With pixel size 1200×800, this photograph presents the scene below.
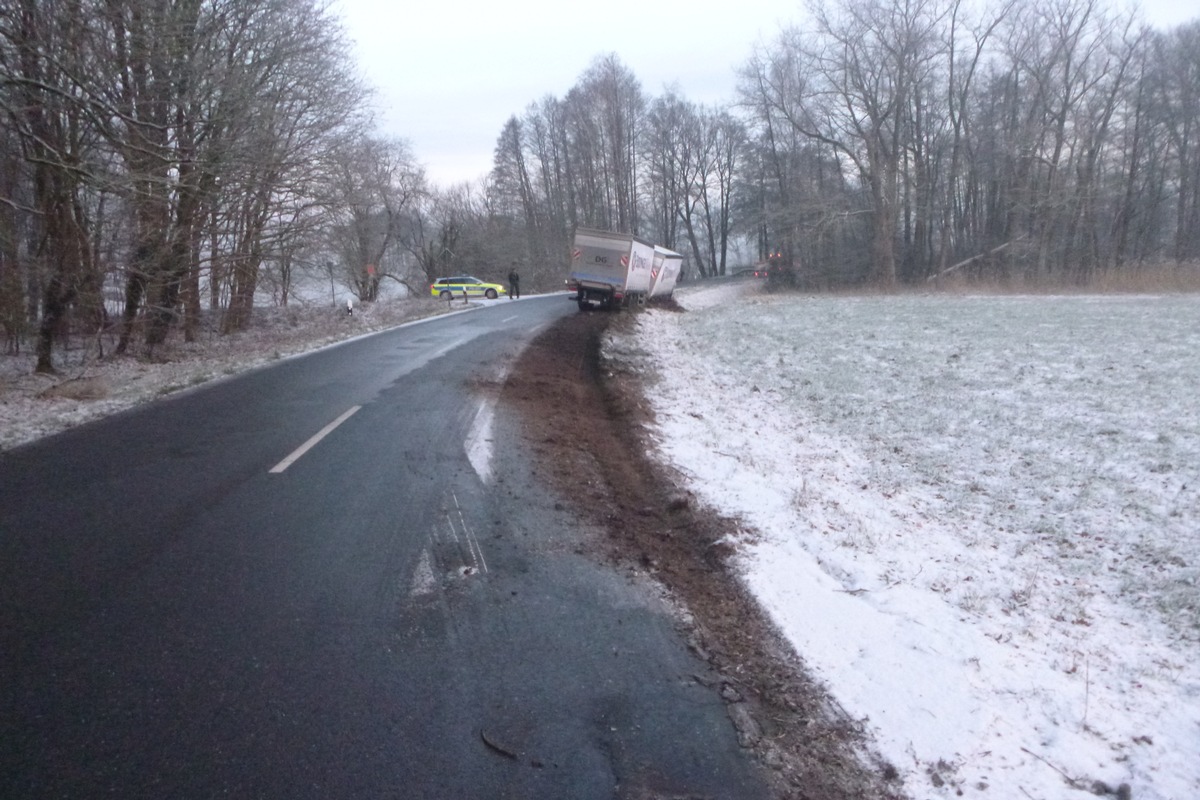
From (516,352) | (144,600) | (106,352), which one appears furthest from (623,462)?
(106,352)

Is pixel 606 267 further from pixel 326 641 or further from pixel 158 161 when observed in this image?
pixel 326 641

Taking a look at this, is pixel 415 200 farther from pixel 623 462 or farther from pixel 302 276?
pixel 623 462

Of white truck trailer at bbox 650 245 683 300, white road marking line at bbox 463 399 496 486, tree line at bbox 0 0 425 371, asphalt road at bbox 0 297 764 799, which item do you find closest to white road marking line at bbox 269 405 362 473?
asphalt road at bbox 0 297 764 799

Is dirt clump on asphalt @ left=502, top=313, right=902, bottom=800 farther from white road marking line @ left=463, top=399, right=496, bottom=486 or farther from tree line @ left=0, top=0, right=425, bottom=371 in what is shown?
tree line @ left=0, top=0, right=425, bottom=371

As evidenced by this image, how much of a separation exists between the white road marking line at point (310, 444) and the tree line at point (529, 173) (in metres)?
5.78

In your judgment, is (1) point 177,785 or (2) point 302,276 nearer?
(1) point 177,785

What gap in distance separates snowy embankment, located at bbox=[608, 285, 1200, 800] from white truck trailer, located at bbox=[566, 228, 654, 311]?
592 inches

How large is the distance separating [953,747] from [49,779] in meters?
3.75

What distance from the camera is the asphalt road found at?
338cm

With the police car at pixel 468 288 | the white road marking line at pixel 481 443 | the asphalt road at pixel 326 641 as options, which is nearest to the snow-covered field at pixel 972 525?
the asphalt road at pixel 326 641

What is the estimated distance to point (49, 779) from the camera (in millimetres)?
3201

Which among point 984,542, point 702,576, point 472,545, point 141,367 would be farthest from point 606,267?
point 702,576

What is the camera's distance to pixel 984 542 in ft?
21.9

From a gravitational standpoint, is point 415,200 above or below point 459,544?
above
